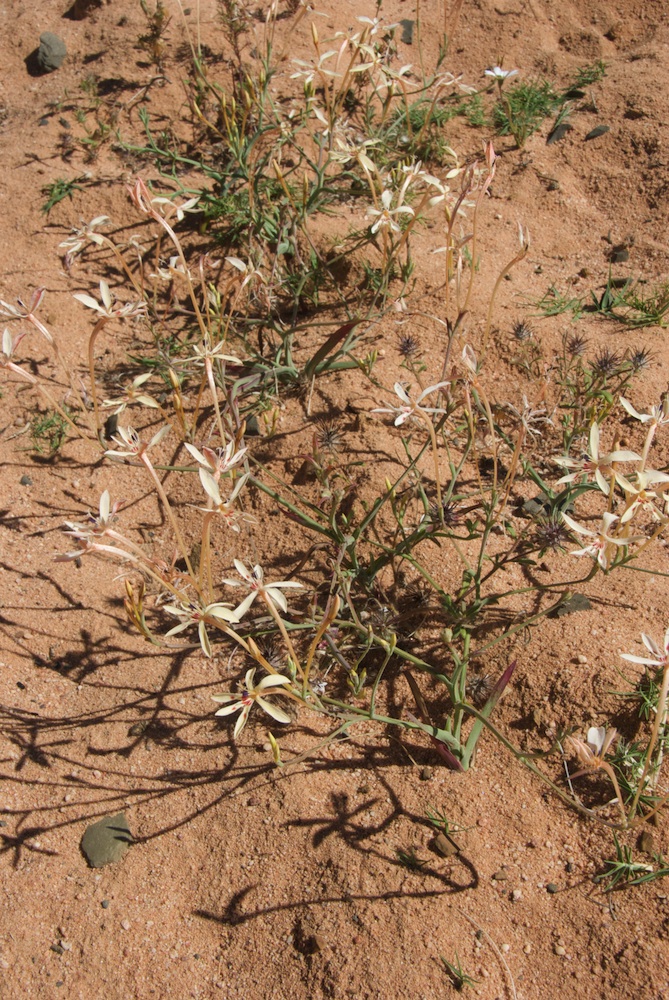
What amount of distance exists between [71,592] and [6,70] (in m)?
2.75

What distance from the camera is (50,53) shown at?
3.46 m

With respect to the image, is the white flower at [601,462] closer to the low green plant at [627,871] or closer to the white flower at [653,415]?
the white flower at [653,415]

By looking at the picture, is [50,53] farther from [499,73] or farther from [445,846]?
[445,846]

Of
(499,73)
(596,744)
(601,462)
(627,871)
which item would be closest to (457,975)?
(627,871)

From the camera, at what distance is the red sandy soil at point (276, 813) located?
1590 millimetres

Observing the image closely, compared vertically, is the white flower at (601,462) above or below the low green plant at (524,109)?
below

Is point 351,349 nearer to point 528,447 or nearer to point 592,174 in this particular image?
point 528,447

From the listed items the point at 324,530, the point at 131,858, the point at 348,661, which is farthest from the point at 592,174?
the point at 131,858

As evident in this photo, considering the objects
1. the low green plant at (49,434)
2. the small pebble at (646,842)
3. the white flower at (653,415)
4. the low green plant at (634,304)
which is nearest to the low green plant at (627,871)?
the small pebble at (646,842)

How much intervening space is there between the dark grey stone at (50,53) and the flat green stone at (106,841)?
3304 millimetres

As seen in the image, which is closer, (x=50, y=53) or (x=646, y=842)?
(x=646, y=842)

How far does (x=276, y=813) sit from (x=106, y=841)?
41cm

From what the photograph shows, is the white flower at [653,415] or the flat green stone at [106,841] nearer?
the white flower at [653,415]

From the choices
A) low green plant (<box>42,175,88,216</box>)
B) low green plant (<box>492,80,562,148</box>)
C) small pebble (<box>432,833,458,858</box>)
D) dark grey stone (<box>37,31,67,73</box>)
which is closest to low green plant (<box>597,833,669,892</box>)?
small pebble (<box>432,833,458,858</box>)
